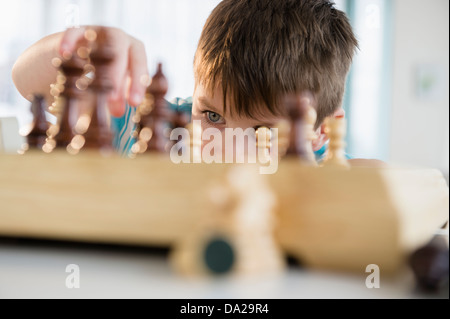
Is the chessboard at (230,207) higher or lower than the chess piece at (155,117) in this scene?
lower

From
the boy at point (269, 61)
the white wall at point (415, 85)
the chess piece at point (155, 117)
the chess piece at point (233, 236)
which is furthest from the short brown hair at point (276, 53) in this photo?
the white wall at point (415, 85)

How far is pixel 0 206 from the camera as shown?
0.50 meters

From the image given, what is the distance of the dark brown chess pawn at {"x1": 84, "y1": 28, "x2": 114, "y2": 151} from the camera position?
21.7 inches

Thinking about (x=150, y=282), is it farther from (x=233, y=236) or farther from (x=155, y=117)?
(x=155, y=117)

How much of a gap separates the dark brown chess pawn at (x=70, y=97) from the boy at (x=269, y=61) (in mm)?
534

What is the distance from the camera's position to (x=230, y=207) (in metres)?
0.41

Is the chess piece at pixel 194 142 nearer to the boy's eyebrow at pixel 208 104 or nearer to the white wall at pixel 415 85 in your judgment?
the boy's eyebrow at pixel 208 104

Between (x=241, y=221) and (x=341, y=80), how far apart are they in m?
1.01

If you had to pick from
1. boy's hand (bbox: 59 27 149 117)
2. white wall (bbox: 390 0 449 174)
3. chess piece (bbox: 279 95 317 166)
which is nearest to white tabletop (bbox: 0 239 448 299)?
chess piece (bbox: 279 95 317 166)

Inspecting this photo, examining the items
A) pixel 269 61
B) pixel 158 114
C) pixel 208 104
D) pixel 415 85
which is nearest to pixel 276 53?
pixel 269 61

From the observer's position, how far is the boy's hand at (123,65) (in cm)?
73

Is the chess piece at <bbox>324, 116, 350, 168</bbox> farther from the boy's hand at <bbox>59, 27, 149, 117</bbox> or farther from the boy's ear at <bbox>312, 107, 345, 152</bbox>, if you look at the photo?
the boy's ear at <bbox>312, 107, 345, 152</bbox>
